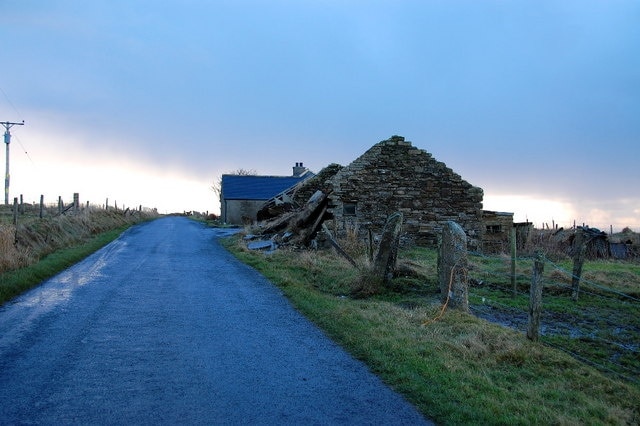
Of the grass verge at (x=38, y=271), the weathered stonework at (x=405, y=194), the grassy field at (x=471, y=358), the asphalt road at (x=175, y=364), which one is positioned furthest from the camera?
the weathered stonework at (x=405, y=194)

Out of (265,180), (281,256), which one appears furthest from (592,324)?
(265,180)

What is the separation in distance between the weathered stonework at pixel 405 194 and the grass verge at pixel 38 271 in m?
10.6

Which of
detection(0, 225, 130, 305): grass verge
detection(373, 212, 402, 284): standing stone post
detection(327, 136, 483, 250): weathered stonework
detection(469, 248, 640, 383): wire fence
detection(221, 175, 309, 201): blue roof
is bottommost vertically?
detection(469, 248, 640, 383): wire fence

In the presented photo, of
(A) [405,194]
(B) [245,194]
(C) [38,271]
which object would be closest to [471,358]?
(C) [38,271]

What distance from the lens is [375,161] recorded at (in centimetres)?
2316

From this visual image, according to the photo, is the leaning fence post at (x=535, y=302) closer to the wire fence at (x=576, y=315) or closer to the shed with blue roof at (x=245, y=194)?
the wire fence at (x=576, y=315)

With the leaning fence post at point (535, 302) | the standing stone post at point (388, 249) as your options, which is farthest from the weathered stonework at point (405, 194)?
the leaning fence post at point (535, 302)

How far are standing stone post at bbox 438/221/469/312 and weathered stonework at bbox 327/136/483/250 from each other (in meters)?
12.7

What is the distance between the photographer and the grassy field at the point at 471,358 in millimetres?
5254

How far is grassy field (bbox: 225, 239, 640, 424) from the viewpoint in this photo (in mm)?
5254

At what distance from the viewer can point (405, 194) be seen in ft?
76.5

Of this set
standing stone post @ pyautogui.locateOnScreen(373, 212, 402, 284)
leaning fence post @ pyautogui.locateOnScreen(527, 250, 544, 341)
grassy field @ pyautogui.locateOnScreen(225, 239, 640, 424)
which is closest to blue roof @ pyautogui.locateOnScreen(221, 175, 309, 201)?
standing stone post @ pyautogui.locateOnScreen(373, 212, 402, 284)

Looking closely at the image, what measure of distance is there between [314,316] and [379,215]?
46.9 ft

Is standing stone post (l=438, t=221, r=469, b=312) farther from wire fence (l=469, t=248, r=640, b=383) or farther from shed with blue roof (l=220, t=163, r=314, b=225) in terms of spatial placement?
shed with blue roof (l=220, t=163, r=314, b=225)
